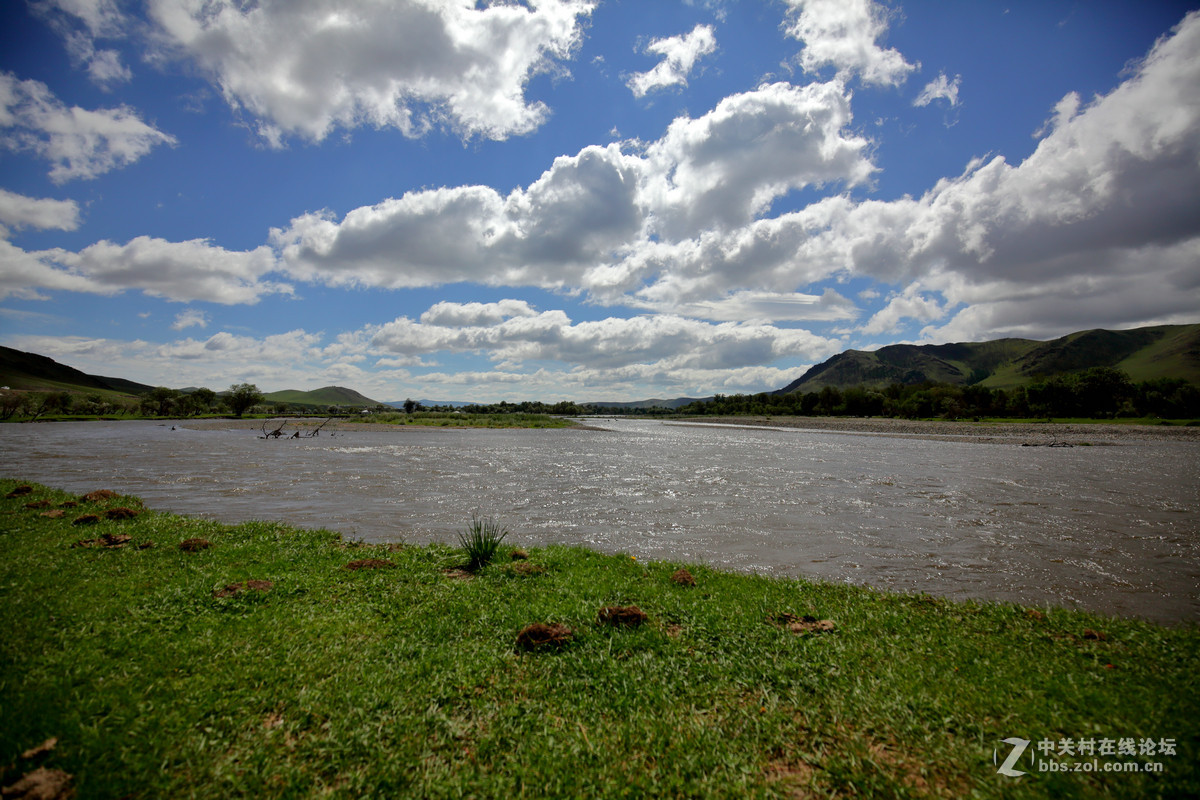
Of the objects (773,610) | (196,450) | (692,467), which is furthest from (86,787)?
(196,450)

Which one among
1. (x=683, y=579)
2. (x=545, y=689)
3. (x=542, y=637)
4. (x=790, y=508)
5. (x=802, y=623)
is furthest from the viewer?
(x=790, y=508)

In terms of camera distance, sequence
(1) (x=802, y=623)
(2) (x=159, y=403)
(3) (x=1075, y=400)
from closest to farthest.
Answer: (1) (x=802, y=623), (3) (x=1075, y=400), (2) (x=159, y=403)

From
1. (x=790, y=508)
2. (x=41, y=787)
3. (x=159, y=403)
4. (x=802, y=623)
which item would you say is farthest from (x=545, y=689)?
(x=159, y=403)

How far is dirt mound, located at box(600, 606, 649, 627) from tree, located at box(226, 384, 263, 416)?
15522 cm

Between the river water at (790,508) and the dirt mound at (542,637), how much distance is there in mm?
7255

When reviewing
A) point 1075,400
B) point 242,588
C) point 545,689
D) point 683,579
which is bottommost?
point 683,579

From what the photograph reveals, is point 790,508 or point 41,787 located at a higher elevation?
point 41,787

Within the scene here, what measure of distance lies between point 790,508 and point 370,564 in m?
17.4

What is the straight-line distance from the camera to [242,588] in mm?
9148

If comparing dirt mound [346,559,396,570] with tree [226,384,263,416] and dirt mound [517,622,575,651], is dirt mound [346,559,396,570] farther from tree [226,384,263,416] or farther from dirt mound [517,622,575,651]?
tree [226,384,263,416]

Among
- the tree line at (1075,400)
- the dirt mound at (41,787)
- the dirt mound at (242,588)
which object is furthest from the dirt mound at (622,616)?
the tree line at (1075,400)

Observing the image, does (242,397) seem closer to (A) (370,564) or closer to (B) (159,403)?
(B) (159,403)

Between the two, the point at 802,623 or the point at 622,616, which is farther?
the point at 802,623

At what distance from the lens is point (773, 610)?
9258mm
